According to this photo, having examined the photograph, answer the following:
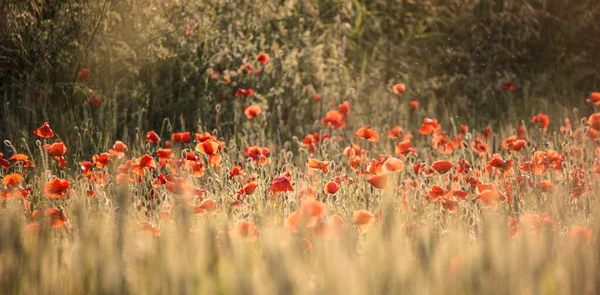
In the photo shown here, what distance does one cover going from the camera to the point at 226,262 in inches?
50.6

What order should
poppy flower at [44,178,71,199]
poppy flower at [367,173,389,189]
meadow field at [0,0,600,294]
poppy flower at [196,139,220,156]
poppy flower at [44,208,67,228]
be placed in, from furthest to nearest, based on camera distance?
poppy flower at [196,139,220,156] → poppy flower at [44,178,71,199] → poppy flower at [367,173,389,189] → poppy flower at [44,208,67,228] → meadow field at [0,0,600,294]

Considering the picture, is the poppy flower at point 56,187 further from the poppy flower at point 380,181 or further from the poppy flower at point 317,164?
the poppy flower at point 380,181

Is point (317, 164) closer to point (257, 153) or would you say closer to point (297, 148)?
point (257, 153)

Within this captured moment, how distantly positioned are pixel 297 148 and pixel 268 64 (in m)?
0.67

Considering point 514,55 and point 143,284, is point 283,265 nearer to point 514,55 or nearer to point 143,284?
point 143,284

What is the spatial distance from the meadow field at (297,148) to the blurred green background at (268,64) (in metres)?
0.02

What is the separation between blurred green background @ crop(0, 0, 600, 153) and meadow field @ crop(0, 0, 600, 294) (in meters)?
0.02

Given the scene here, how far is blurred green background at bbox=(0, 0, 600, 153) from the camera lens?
431 cm

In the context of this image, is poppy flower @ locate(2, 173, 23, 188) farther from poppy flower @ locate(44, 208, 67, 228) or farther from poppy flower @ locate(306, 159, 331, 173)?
poppy flower @ locate(306, 159, 331, 173)

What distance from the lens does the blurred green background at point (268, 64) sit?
431 centimetres

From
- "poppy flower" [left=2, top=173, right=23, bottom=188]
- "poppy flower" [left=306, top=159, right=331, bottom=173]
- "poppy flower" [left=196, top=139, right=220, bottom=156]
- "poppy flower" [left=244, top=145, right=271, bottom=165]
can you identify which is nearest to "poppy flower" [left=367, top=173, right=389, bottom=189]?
"poppy flower" [left=306, top=159, right=331, bottom=173]

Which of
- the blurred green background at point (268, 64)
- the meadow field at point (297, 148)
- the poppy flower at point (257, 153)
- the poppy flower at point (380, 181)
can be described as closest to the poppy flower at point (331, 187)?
the meadow field at point (297, 148)

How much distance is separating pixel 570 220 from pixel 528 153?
864mm

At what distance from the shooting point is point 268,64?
15.5 feet
